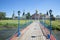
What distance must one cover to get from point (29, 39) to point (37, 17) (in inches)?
3646

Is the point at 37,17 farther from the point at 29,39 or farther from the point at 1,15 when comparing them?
the point at 29,39

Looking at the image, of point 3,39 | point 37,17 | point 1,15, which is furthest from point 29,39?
point 37,17

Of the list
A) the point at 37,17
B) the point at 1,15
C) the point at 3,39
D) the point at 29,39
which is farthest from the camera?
the point at 37,17

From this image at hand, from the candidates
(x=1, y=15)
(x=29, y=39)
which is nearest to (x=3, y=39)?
(x=29, y=39)

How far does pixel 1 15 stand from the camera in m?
88.6

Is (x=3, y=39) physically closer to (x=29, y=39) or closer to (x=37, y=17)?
(x=29, y=39)

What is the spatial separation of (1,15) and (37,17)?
1148 inches

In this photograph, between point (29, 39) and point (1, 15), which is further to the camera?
point (1, 15)

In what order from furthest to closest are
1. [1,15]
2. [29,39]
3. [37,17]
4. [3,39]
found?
[37,17] < [1,15] < [3,39] < [29,39]

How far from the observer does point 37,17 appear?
108 metres

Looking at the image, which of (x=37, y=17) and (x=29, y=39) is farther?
(x=37, y=17)

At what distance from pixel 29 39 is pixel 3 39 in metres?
6.93

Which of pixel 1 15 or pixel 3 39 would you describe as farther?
pixel 1 15

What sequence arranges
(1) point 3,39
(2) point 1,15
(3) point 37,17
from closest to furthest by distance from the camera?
(1) point 3,39, (2) point 1,15, (3) point 37,17
